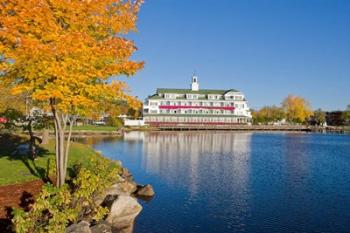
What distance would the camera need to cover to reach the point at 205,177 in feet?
A: 115

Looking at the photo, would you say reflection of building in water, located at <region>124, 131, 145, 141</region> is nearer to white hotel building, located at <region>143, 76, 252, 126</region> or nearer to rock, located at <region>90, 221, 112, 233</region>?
white hotel building, located at <region>143, 76, 252, 126</region>

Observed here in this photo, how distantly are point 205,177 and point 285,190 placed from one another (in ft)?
25.9

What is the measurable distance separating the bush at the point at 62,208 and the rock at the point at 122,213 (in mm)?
946

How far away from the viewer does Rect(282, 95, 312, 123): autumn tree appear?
176 meters

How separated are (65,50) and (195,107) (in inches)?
5104

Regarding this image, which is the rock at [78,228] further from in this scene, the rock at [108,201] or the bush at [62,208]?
the rock at [108,201]

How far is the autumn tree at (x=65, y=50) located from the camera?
49.5 ft

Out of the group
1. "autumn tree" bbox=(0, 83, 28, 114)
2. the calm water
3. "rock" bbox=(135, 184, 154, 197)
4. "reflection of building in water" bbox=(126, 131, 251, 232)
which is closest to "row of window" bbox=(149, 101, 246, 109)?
"reflection of building in water" bbox=(126, 131, 251, 232)

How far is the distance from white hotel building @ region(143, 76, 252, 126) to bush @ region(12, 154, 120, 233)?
11916 centimetres

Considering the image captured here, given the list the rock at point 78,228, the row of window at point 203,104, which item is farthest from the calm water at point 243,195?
the row of window at point 203,104

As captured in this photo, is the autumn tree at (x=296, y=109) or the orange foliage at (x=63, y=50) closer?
the orange foliage at (x=63, y=50)

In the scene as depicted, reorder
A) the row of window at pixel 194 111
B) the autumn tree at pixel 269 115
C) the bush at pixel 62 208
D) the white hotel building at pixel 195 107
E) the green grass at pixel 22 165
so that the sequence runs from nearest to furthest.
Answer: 1. the bush at pixel 62 208
2. the green grass at pixel 22 165
3. the white hotel building at pixel 195 107
4. the row of window at pixel 194 111
5. the autumn tree at pixel 269 115

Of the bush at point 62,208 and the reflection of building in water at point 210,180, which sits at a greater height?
the bush at point 62,208

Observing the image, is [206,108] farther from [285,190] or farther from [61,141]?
[61,141]
